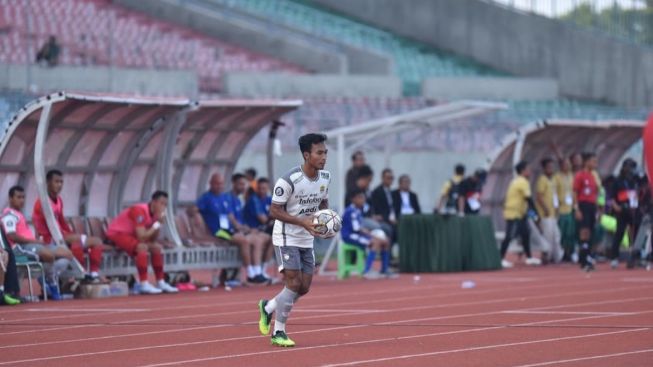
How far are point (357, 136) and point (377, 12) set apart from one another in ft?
69.2

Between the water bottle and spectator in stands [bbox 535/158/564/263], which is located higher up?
spectator in stands [bbox 535/158/564/263]

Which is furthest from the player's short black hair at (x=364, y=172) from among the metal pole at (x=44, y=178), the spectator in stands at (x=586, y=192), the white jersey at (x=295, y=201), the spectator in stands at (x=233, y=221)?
the white jersey at (x=295, y=201)

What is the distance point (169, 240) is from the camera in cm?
2209

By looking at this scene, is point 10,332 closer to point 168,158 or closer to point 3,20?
point 168,158

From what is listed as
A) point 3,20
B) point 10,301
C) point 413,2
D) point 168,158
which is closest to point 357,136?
point 168,158

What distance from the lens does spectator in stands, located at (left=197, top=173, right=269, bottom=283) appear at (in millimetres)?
22531

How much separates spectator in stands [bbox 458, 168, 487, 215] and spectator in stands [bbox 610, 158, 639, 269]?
2528 millimetres

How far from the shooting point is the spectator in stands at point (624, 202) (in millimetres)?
25391

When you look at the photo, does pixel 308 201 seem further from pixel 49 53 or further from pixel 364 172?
pixel 49 53

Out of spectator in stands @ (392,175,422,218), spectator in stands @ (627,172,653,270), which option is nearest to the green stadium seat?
spectator in stands @ (392,175,422,218)

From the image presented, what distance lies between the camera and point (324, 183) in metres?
13.2

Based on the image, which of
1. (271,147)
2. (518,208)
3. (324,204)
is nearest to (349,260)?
(271,147)

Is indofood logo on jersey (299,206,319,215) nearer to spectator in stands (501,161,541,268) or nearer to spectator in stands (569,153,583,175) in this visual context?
spectator in stands (501,161,541,268)

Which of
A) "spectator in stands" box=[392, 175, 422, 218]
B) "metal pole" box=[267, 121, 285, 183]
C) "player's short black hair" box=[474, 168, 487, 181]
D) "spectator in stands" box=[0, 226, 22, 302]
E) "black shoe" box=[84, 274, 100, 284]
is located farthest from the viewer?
"player's short black hair" box=[474, 168, 487, 181]
